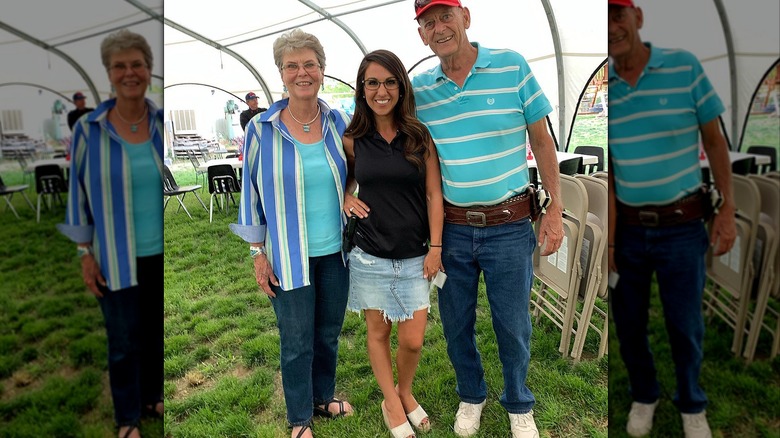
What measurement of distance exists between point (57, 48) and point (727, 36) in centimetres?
56

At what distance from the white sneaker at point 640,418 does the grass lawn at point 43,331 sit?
514 mm

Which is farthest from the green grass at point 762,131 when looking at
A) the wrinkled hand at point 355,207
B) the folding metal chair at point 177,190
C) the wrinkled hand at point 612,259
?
the folding metal chair at point 177,190

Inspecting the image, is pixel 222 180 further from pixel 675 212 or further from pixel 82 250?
pixel 675 212

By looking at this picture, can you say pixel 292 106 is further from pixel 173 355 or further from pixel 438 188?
pixel 173 355

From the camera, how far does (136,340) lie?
48 cm

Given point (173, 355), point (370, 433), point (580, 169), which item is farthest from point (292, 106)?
point (580, 169)

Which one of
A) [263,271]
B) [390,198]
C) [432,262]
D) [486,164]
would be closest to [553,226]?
[486,164]

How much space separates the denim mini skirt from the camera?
2.57 meters

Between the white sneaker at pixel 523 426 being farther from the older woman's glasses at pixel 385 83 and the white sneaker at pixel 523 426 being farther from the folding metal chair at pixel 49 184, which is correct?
the folding metal chair at pixel 49 184

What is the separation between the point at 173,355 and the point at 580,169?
4.52 metres

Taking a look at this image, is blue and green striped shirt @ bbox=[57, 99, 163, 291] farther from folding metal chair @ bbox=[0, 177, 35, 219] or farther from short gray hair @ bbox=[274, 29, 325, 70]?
short gray hair @ bbox=[274, 29, 325, 70]

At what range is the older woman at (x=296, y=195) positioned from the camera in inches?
95.3

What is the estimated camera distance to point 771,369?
1.43 feet

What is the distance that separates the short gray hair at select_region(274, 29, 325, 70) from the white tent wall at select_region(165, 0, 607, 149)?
292 centimetres
